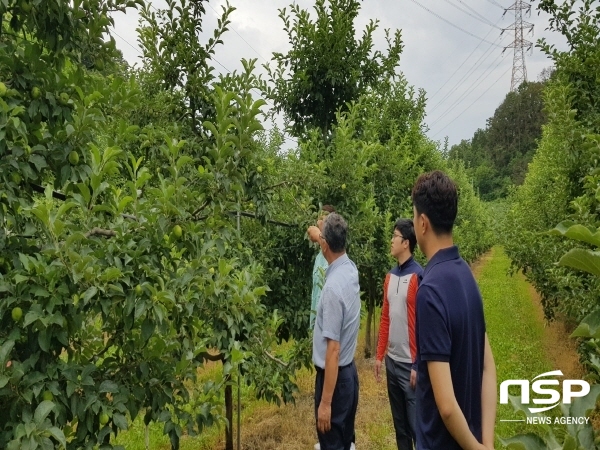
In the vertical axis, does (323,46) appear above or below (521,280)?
above

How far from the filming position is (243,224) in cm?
517

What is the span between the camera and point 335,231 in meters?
3.56

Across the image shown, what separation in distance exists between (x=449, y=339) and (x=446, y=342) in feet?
0.07

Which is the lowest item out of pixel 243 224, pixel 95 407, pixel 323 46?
pixel 95 407

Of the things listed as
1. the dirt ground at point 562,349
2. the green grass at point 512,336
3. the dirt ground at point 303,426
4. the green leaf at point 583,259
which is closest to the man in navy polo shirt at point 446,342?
the green leaf at point 583,259

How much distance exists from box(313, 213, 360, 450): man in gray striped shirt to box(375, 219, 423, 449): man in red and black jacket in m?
0.72

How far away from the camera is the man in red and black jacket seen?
421cm

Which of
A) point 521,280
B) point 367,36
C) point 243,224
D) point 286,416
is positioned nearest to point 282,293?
point 243,224

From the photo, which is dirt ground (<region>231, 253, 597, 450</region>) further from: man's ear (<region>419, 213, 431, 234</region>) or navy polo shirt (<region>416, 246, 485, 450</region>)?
man's ear (<region>419, 213, 431, 234</region>)

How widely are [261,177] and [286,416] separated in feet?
10.7

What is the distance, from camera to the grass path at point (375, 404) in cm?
553

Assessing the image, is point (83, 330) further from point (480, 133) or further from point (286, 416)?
point (480, 133)

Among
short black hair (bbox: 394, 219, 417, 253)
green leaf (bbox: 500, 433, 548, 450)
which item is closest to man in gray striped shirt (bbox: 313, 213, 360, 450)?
short black hair (bbox: 394, 219, 417, 253)

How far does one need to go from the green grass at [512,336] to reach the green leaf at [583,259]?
314 cm
